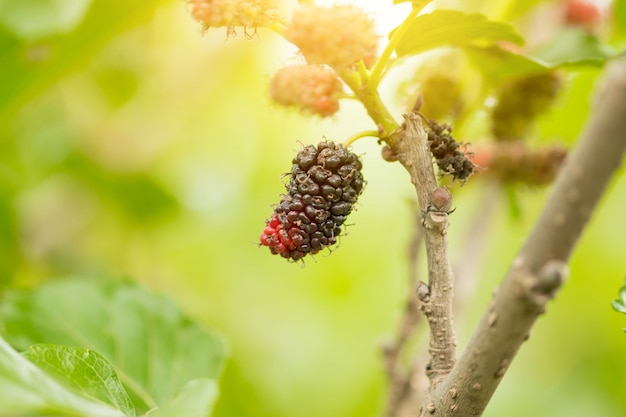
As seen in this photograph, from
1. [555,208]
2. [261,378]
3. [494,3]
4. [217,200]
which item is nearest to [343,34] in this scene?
[555,208]

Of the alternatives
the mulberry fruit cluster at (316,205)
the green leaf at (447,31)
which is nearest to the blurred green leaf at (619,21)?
the green leaf at (447,31)

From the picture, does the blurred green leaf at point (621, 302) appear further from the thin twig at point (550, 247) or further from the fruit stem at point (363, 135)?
the fruit stem at point (363, 135)

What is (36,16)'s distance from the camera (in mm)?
1447

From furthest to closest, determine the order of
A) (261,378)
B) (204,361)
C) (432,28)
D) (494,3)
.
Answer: (261,378)
(494,3)
(204,361)
(432,28)

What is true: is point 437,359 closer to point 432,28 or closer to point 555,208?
point 555,208

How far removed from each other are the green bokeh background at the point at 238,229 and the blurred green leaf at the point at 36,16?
0.20 m

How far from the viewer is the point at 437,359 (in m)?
0.82

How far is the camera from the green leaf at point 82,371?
77cm

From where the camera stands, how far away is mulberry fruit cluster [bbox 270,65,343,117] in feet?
2.96

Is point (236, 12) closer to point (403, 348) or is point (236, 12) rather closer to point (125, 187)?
point (403, 348)

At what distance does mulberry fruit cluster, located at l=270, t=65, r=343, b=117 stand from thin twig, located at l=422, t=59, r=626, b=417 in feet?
1.20

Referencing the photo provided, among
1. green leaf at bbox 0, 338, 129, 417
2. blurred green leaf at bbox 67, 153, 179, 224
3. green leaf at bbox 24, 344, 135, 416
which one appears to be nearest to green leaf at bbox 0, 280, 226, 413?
green leaf at bbox 24, 344, 135, 416

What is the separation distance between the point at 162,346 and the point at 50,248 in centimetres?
100

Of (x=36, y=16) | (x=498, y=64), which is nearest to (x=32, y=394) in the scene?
(x=498, y=64)
